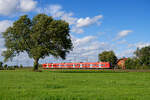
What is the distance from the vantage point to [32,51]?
46.3 meters

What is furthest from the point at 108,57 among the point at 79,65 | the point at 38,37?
the point at 38,37

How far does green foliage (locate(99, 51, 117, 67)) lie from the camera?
10081 centimetres

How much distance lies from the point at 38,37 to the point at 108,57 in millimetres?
60379

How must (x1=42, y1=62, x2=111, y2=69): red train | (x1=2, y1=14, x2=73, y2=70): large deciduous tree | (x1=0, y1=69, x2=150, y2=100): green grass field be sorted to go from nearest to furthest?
1. (x1=0, y1=69, x2=150, y2=100): green grass field
2. (x1=2, y1=14, x2=73, y2=70): large deciduous tree
3. (x1=42, y1=62, x2=111, y2=69): red train

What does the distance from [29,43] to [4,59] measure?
774cm

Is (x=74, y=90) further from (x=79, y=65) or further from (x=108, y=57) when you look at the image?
(x=108, y=57)

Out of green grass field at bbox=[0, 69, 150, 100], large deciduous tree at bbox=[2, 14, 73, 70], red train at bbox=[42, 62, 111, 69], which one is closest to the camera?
green grass field at bbox=[0, 69, 150, 100]

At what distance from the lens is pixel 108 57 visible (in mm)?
100812

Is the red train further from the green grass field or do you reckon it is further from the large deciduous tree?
the green grass field

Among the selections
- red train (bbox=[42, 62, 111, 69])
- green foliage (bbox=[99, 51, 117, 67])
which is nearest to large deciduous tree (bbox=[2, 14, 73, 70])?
red train (bbox=[42, 62, 111, 69])

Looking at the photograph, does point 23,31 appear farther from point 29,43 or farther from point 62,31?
point 62,31

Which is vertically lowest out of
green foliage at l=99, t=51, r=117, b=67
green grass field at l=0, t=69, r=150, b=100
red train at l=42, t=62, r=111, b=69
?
green grass field at l=0, t=69, r=150, b=100

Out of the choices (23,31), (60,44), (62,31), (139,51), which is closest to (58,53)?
(60,44)

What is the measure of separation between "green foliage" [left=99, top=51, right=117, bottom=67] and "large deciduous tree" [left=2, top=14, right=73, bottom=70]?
53.6m
